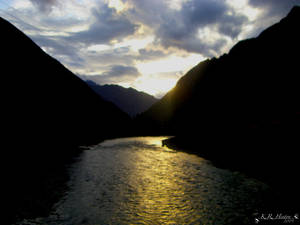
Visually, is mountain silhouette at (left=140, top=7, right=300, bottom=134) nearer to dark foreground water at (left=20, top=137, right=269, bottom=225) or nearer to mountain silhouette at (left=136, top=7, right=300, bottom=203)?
mountain silhouette at (left=136, top=7, right=300, bottom=203)

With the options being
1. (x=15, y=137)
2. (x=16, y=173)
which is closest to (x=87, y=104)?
(x=15, y=137)

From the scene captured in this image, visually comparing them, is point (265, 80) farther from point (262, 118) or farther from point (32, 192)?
point (32, 192)

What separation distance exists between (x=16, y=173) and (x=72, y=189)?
14168mm

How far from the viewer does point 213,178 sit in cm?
2573

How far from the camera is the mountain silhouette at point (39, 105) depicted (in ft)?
251

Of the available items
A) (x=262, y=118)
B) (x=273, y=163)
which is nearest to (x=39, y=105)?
(x=262, y=118)

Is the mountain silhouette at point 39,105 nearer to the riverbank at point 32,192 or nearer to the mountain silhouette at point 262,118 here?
the riverbank at point 32,192

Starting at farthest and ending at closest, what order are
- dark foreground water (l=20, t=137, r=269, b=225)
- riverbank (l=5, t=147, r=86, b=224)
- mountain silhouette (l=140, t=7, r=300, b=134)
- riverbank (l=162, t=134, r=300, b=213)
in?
1. mountain silhouette (l=140, t=7, r=300, b=134)
2. riverbank (l=162, t=134, r=300, b=213)
3. riverbank (l=5, t=147, r=86, b=224)
4. dark foreground water (l=20, t=137, r=269, b=225)

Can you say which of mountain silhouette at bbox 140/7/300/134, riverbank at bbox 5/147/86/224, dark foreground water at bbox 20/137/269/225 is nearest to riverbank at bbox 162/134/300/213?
dark foreground water at bbox 20/137/269/225

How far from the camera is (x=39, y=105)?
124250 millimetres

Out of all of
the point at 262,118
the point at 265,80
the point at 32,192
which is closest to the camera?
the point at 32,192

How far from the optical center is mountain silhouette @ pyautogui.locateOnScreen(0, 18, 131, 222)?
251 feet

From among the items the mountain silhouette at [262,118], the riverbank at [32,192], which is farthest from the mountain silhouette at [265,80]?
the riverbank at [32,192]

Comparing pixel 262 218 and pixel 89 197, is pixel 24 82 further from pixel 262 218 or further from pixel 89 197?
pixel 262 218
